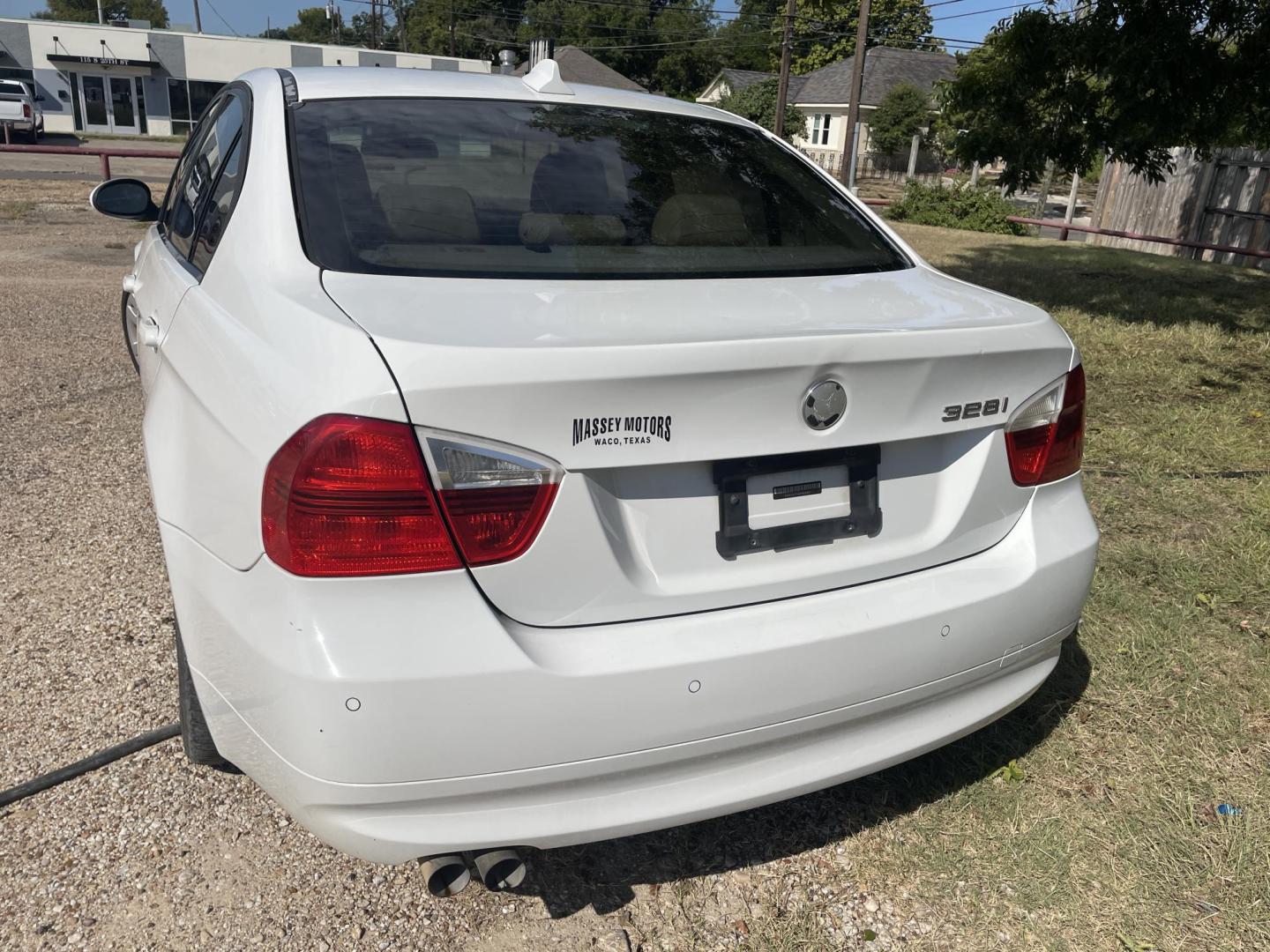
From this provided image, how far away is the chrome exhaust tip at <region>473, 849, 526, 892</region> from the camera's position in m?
1.81

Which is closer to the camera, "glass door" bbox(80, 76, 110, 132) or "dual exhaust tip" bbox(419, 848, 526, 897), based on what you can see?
"dual exhaust tip" bbox(419, 848, 526, 897)

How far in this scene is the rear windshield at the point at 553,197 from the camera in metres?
2.11

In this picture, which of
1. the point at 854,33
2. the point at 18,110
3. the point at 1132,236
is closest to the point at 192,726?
the point at 1132,236

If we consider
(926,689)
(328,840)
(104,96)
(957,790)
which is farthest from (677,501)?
(104,96)

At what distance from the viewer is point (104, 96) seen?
1708 inches

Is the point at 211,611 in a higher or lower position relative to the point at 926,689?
higher

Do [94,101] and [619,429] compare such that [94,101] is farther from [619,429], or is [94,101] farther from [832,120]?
[619,429]

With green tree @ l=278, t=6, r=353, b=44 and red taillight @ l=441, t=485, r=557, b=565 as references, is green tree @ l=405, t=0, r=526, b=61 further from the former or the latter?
red taillight @ l=441, t=485, r=557, b=565

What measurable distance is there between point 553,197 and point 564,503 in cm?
106

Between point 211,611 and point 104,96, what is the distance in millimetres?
49971

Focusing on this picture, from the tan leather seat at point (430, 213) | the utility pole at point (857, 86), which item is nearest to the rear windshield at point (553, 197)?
the tan leather seat at point (430, 213)

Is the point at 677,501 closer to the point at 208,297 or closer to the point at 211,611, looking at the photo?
the point at 211,611

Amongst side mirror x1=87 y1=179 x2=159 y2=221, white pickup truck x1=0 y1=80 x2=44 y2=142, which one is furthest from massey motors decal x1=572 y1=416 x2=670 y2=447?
white pickup truck x1=0 y1=80 x2=44 y2=142

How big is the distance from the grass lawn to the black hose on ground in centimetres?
167
